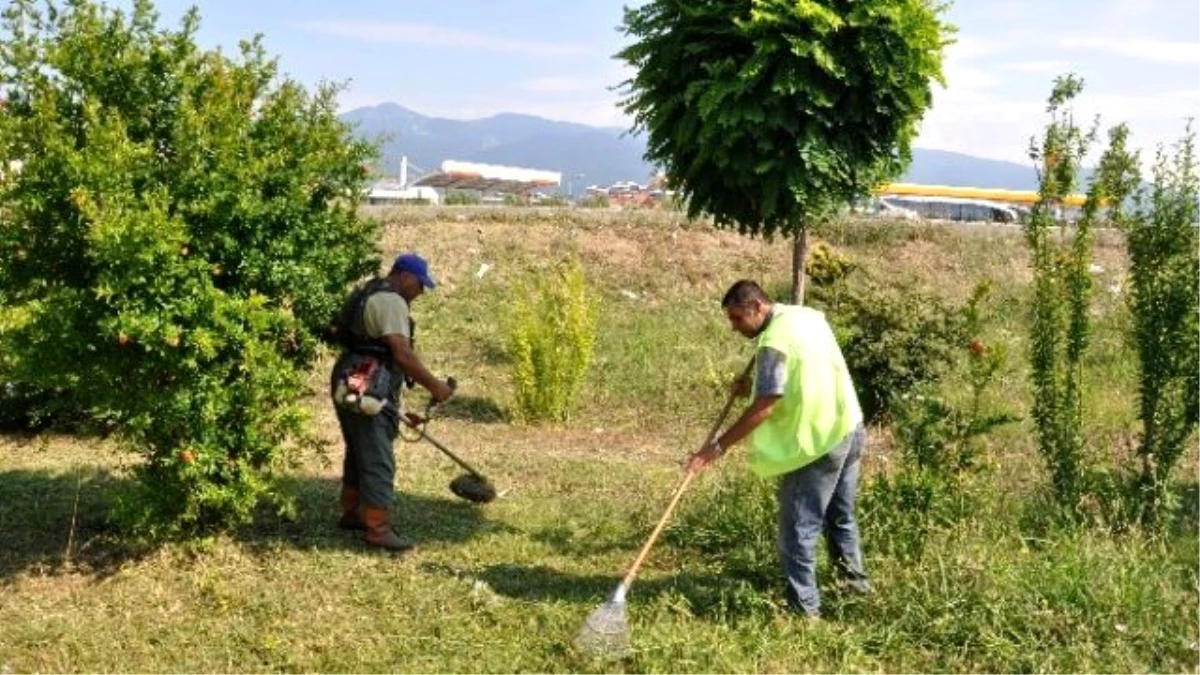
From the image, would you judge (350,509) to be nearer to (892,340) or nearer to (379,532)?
(379,532)

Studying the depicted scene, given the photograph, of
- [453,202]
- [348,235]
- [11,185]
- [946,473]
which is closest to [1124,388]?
[946,473]

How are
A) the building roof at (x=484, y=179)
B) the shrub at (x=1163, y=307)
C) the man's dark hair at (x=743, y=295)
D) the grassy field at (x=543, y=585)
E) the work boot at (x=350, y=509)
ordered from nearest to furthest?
the grassy field at (x=543, y=585)
the man's dark hair at (x=743, y=295)
the shrub at (x=1163, y=307)
the work boot at (x=350, y=509)
the building roof at (x=484, y=179)

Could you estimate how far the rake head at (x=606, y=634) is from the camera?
472cm

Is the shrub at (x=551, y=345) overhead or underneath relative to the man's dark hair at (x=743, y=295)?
underneath

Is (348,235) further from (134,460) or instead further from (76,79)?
(134,460)

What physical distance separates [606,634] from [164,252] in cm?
265

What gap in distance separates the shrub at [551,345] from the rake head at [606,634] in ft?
18.1

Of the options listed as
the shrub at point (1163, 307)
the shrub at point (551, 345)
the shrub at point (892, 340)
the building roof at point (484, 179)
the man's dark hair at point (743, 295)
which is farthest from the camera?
the building roof at point (484, 179)

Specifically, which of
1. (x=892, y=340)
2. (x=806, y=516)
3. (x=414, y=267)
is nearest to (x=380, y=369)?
(x=414, y=267)

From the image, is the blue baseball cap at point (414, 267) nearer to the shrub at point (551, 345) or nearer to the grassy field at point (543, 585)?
the grassy field at point (543, 585)

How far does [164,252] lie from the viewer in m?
5.18

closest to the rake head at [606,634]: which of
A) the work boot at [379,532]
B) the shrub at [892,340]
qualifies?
the work boot at [379,532]

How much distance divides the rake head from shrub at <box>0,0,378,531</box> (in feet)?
6.46

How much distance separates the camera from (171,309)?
5266mm
